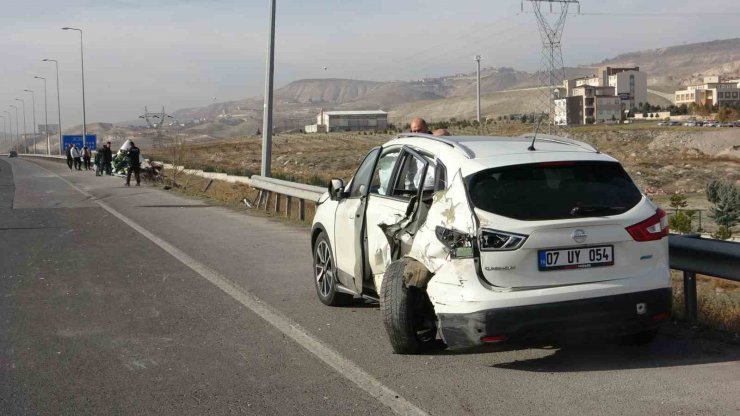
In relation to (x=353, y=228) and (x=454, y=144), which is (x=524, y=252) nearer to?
(x=454, y=144)

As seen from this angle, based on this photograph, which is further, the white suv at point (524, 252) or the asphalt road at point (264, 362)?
the white suv at point (524, 252)

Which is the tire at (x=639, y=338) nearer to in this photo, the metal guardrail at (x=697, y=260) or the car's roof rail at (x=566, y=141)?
the metal guardrail at (x=697, y=260)

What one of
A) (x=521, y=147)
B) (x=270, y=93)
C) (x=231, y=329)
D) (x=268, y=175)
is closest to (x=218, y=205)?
(x=268, y=175)

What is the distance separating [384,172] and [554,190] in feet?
6.62

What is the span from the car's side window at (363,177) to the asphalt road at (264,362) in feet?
3.75

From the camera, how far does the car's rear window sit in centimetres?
601

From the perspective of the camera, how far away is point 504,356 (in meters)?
6.59

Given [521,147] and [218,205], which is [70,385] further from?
[218,205]

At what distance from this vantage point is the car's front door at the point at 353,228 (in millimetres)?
7754

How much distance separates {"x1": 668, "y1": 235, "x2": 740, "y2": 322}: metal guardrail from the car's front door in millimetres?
2633

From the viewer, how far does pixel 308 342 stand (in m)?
7.17

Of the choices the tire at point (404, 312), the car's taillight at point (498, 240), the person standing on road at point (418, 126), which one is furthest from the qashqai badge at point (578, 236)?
the person standing on road at point (418, 126)

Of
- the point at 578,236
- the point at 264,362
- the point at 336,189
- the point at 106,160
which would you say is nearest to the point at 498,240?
the point at 578,236

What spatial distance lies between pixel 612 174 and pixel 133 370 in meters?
3.68
